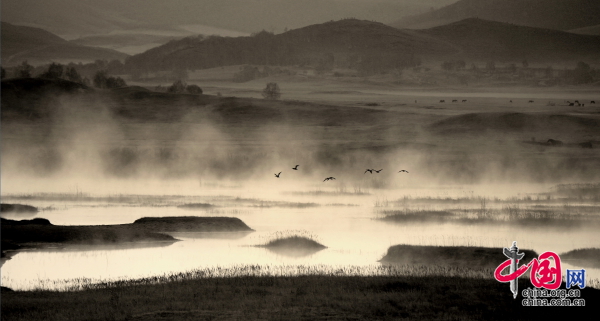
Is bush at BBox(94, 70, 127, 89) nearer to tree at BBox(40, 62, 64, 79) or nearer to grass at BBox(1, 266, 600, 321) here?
tree at BBox(40, 62, 64, 79)

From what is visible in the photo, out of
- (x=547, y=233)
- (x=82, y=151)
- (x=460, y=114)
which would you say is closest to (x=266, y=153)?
(x=82, y=151)

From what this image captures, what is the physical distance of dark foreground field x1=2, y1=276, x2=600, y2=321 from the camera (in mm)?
25906

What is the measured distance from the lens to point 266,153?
100 m

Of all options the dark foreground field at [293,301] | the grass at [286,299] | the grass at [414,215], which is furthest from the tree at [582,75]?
the dark foreground field at [293,301]

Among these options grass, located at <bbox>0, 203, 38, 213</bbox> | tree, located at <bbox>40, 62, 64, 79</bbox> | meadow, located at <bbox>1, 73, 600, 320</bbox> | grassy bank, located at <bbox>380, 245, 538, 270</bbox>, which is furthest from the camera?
tree, located at <bbox>40, 62, 64, 79</bbox>

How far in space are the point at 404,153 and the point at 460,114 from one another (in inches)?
910

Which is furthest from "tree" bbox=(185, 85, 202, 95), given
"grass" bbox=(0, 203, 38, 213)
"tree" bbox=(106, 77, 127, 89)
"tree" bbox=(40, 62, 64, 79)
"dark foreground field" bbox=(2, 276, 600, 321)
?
"dark foreground field" bbox=(2, 276, 600, 321)

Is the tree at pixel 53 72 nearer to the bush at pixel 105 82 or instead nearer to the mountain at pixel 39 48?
the bush at pixel 105 82

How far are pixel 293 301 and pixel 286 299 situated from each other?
0.28 meters

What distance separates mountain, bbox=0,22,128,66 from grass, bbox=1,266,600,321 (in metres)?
151

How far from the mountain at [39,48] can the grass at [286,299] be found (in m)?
151

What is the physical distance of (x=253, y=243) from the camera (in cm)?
4284

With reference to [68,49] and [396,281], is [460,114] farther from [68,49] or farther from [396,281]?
[68,49]

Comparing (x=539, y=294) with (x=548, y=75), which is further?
(x=548, y=75)
